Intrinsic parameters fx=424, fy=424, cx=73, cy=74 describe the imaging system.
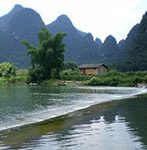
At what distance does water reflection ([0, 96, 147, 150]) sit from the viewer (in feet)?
47.2

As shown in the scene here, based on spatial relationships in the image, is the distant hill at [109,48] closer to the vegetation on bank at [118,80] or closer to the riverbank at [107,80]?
the riverbank at [107,80]

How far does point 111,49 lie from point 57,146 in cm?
18371

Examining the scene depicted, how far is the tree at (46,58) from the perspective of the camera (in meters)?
90.8

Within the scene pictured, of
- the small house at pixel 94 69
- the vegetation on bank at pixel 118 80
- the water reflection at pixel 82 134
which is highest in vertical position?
the small house at pixel 94 69

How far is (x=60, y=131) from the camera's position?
713 inches

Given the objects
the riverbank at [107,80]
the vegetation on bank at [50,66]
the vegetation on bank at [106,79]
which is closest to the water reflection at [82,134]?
the riverbank at [107,80]

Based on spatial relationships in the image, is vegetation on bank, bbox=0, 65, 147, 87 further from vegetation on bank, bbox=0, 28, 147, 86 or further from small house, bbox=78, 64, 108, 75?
small house, bbox=78, 64, 108, 75

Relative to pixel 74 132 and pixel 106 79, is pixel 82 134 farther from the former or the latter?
pixel 106 79

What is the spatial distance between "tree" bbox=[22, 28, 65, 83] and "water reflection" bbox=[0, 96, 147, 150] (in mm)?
68157

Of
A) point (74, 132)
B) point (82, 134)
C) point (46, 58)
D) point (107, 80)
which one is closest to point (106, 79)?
point (107, 80)

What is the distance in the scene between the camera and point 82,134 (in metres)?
17.0

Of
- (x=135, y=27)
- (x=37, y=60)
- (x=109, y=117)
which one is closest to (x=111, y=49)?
(x=135, y=27)

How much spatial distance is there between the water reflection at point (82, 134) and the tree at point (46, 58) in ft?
224

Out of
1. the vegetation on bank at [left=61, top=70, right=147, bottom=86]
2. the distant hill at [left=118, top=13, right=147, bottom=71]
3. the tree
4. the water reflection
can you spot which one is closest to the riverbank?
the vegetation on bank at [left=61, top=70, right=147, bottom=86]
